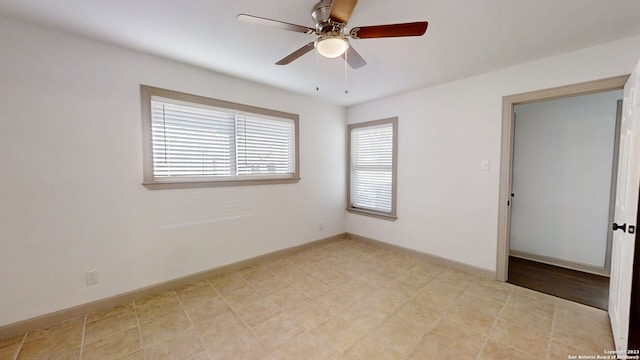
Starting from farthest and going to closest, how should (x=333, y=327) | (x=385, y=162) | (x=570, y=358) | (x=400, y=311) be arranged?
(x=385, y=162) < (x=400, y=311) < (x=333, y=327) < (x=570, y=358)

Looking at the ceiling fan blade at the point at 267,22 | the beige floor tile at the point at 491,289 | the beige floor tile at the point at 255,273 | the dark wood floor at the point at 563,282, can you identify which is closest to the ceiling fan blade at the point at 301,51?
the ceiling fan blade at the point at 267,22

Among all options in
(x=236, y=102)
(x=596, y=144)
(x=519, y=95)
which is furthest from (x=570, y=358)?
(x=236, y=102)

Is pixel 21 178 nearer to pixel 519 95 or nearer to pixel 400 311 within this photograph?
pixel 400 311

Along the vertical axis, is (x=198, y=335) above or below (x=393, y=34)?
below

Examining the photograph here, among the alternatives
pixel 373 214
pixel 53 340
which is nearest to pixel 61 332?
pixel 53 340

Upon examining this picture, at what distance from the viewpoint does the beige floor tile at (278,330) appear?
1.88 metres

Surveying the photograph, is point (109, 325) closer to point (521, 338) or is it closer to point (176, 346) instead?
point (176, 346)

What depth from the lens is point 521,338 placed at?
1.90 meters

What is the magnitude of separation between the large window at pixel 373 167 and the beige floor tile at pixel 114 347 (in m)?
3.29

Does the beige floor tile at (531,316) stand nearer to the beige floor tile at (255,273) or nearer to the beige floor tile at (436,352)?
the beige floor tile at (436,352)

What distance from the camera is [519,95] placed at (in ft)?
8.62

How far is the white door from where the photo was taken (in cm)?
160

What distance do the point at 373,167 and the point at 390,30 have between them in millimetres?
2794

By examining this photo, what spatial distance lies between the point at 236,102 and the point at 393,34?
216 centimetres
